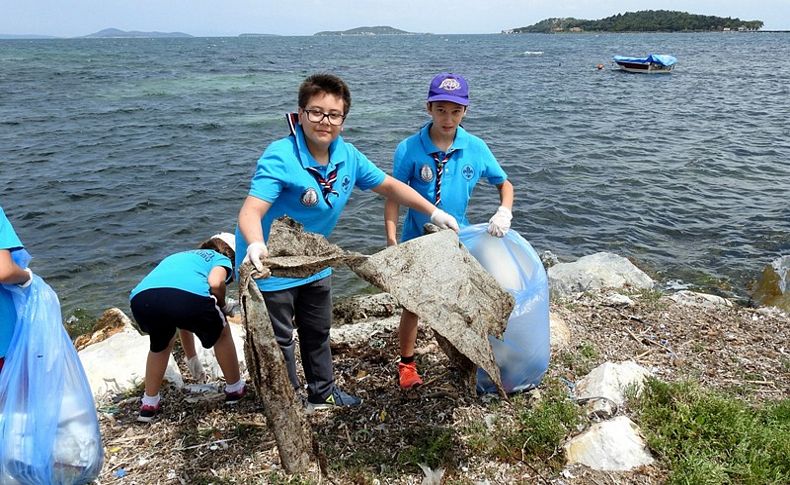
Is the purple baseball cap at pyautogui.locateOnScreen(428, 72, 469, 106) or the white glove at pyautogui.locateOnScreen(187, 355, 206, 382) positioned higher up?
the purple baseball cap at pyautogui.locateOnScreen(428, 72, 469, 106)

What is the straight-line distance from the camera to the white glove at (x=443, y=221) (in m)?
3.24

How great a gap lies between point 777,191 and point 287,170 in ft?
37.5

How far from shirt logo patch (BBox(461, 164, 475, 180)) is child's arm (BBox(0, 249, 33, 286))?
98.4 inches

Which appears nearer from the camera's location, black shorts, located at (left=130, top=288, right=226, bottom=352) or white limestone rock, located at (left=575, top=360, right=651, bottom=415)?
black shorts, located at (left=130, top=288, right=226, bottom=352)

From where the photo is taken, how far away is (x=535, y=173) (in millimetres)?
12766

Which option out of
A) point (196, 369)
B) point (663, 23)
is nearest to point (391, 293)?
point (196, 369)

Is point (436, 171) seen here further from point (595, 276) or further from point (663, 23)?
point (663, 23)

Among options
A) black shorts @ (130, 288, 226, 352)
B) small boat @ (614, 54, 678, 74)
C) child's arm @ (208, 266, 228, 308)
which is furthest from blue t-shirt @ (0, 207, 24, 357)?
small boat @ (614, 54, 678, 74)

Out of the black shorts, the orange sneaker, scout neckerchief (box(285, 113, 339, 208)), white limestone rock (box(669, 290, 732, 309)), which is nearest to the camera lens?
scout neckerchief (box(285, 113, 339, 208))

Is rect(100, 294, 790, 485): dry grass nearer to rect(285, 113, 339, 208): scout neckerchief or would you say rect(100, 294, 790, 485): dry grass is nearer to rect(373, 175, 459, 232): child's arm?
rect(373, 175, 459, 232): child's arm

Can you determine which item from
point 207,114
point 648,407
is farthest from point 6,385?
point 207,114

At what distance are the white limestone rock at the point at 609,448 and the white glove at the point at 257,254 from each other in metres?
1.90

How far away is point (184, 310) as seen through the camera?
3264mm

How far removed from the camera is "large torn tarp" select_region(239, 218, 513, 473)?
2.50 m
